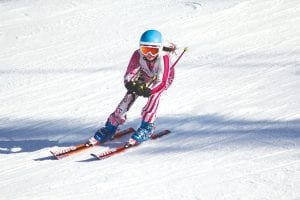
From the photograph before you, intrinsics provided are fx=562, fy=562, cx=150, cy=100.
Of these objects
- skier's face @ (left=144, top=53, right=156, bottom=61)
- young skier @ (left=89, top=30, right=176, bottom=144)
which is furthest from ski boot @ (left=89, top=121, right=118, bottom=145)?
skier's face @ (left=144, top=53, right=156, bottom=61)

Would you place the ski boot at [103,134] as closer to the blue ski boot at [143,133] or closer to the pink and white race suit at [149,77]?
the pink and white race suit at [149,77]

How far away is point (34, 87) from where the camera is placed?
897 cm

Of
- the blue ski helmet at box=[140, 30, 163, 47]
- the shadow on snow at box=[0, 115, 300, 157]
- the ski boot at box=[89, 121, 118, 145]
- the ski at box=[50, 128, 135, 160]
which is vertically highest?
the blue ski helmet at box=[140, 30, 163, 47]

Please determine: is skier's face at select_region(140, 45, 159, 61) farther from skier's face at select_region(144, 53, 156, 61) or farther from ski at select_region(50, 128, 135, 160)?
ski at select_region(50, 128, 135, 160)

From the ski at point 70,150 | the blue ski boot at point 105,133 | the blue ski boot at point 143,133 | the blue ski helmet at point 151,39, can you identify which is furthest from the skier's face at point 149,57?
the ski at point 70,150

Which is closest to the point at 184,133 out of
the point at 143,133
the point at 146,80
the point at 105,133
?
the point at 143,133

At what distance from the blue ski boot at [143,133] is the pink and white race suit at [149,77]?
64 mm

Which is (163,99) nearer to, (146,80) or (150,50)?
(146,80)

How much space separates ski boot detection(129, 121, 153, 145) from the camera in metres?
6.13

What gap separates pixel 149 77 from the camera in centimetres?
619

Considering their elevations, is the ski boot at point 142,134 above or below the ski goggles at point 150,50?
below

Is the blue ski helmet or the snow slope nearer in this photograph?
the snow slope

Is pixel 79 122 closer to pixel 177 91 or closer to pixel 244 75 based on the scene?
pixel 177 91

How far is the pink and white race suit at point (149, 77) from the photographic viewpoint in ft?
19.6
